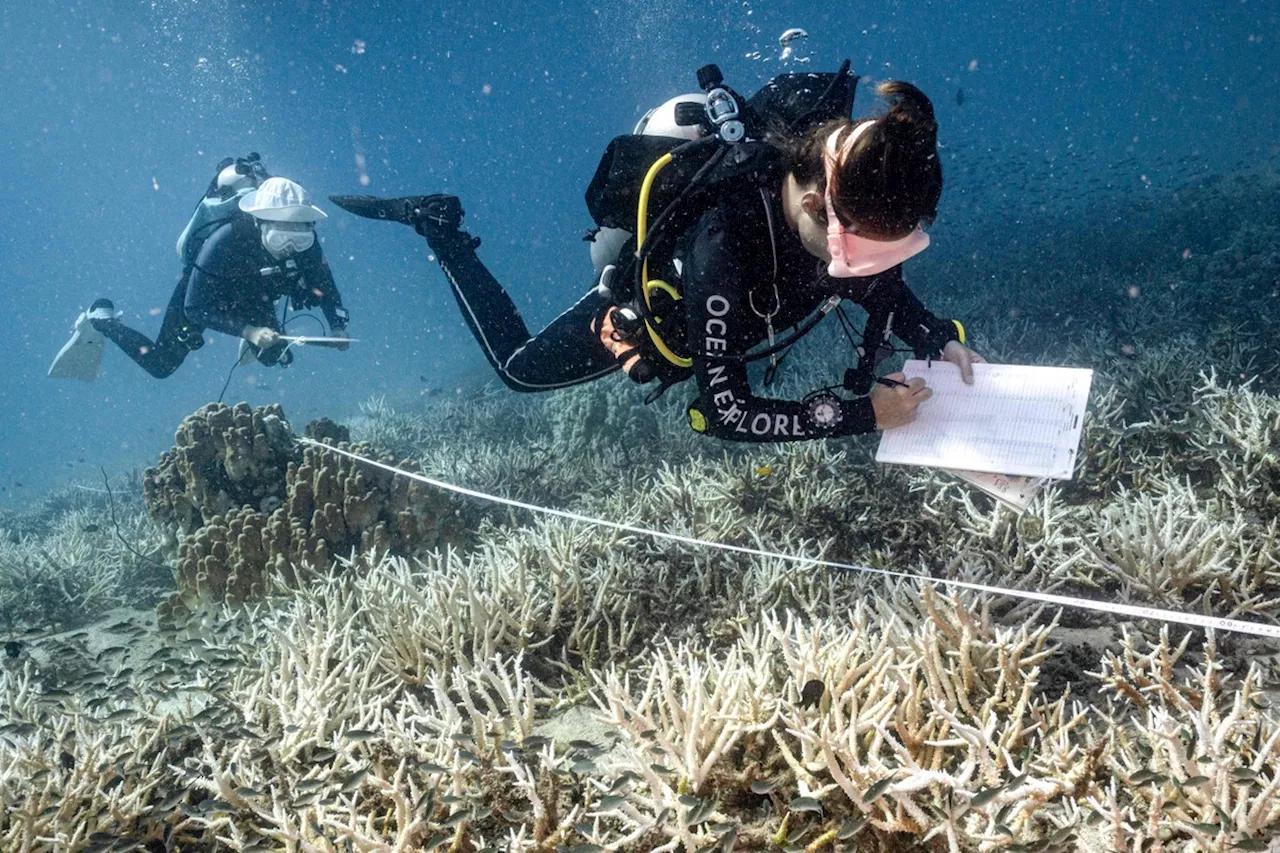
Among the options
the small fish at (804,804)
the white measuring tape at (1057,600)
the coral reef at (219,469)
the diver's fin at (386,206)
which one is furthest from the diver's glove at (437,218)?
the small fish at (804,804)

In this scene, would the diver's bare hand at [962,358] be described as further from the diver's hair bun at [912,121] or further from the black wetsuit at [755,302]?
the diver's hair bun at [912,121]

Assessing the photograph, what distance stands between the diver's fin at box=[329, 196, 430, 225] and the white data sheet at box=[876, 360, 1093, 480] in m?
4.46

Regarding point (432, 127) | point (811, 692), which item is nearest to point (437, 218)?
point (811, 692)

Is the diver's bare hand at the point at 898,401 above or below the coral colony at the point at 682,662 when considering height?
above

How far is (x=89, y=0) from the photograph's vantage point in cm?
3719

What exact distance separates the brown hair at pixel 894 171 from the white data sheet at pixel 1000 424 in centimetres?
91

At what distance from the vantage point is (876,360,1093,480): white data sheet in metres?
2.63

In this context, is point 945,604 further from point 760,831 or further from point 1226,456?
point 1226,456

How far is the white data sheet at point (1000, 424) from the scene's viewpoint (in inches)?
104

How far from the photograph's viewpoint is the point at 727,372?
3.01 meters

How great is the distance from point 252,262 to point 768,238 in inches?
316

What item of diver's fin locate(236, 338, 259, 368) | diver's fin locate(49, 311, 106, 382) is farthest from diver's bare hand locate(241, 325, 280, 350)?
diver's fin locate(49, 311, 106, 382)

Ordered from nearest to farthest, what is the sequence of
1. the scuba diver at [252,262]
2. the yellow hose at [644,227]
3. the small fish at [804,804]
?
the small fish at [804,804] < the yellow hose at [644,227] < the scuba diver at [252,262]

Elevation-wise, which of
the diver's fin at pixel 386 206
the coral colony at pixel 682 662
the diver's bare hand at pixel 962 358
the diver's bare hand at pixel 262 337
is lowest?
the coral colony at pixel 682 662
